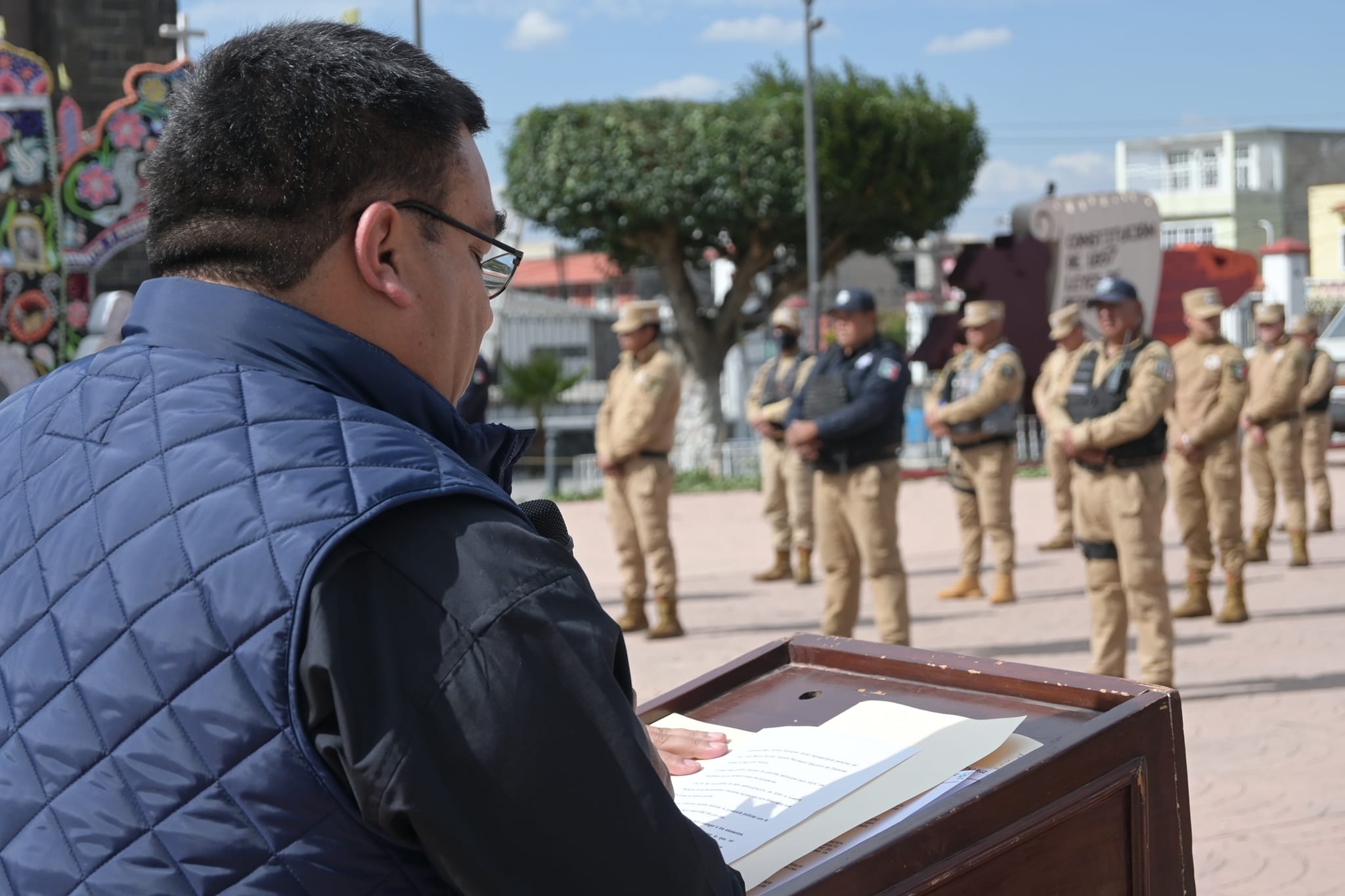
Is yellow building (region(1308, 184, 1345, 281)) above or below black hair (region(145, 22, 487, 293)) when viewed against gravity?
above

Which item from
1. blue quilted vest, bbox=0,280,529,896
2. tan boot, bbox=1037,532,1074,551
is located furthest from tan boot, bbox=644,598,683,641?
blue quilted vest, bbox=0,280,529,896

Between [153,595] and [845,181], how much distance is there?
2289 cm

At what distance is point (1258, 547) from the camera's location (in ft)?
33.4

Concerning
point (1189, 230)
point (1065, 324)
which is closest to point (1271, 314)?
point (1065, 324)

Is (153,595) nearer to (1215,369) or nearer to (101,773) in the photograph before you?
(101,773)

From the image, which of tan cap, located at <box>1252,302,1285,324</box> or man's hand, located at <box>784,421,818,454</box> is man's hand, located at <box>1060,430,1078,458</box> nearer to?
man's hand, located at <box>784,421,818,454</box>

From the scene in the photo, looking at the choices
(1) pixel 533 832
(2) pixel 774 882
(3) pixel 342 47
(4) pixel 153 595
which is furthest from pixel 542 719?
(3) pixel 342 47

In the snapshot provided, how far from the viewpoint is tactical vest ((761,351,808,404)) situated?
1004cm

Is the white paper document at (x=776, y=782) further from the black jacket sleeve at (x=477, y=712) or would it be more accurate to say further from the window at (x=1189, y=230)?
the window at (x=1189, y=230)

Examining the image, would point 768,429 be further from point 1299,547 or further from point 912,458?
point 912,458

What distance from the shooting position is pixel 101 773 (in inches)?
43.4

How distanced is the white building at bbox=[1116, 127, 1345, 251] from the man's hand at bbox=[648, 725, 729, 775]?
4940 centimetres

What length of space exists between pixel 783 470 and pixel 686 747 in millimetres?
8584

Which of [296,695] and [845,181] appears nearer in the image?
[296,695]
